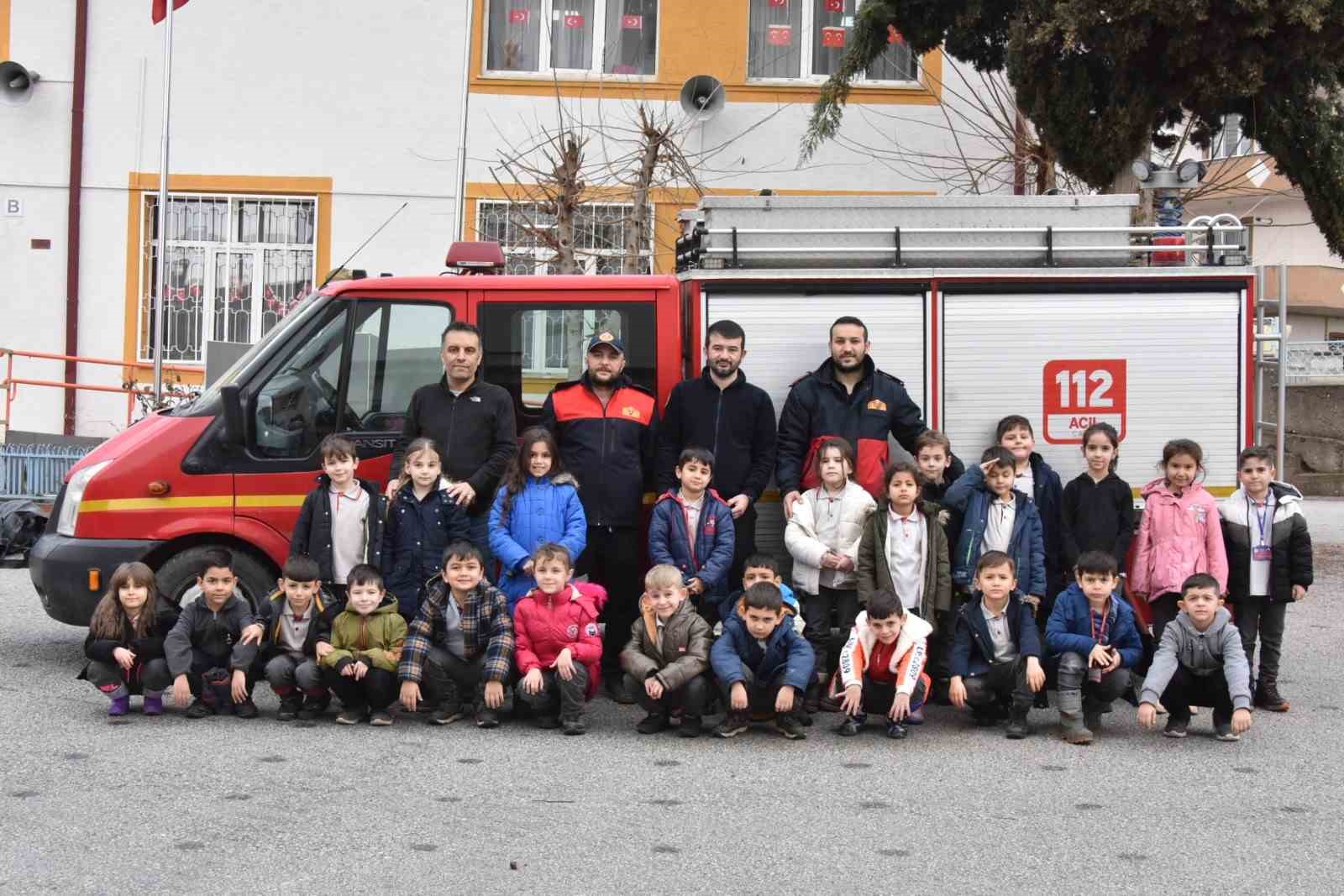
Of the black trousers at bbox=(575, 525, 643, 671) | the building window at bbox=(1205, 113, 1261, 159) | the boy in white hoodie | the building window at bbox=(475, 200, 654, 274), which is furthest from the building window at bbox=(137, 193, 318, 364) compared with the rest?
the boy in white hoodie

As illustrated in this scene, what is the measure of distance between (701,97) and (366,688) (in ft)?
41.7

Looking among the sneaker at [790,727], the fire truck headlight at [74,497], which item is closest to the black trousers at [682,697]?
the sneaker at [790,727]

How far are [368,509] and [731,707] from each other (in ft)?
6.72

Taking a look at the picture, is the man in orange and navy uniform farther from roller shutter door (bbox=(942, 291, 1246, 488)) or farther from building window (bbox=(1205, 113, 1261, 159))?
building window (bbox=(1205, 113, 1261, 159))

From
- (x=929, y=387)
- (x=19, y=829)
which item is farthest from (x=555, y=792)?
(x=929, y=387)

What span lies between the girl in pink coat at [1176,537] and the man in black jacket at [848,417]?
1.24 metres

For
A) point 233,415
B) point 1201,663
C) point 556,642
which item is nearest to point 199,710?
A: point 233,415

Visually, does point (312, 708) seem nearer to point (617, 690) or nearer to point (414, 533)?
point (414, 533)

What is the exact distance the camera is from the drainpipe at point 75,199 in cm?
1905

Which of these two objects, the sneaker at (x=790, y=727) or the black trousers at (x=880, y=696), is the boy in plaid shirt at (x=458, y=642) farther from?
the black trousers at (x=880, y=696)

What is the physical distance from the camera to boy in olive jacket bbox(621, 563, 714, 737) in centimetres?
769

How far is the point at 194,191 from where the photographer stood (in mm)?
19188

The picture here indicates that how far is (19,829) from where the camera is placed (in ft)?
19.3

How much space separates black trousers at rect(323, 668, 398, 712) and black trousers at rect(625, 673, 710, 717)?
1.12m
